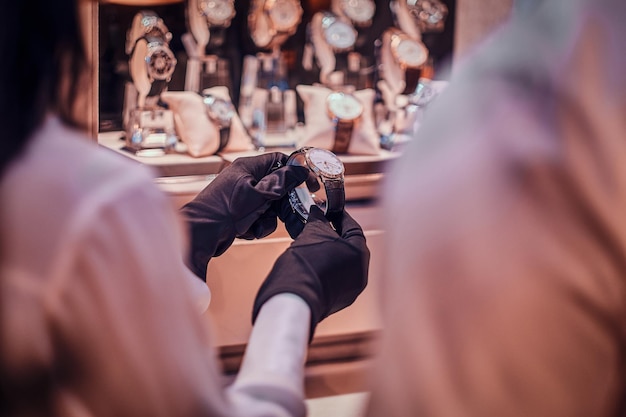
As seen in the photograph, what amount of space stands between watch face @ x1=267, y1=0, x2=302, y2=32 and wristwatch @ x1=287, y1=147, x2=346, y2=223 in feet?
5.71

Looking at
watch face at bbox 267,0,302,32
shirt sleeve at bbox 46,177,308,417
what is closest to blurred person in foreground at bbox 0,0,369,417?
shirt sleeve at bbox 46,177,308,417

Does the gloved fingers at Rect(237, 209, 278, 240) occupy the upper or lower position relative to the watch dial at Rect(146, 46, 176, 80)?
lower

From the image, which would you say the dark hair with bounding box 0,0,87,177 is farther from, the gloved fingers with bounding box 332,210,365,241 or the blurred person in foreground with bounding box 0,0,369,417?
the gloved fingers with bounding box 332,210,365,241

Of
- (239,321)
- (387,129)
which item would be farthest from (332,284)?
(387,129)

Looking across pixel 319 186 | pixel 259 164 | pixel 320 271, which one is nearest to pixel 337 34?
pixel 259 164

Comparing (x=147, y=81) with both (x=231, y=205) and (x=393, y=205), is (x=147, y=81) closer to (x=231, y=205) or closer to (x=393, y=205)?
(x=231, y=205)

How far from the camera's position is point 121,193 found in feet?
1.84

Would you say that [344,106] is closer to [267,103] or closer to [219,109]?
[267,103]

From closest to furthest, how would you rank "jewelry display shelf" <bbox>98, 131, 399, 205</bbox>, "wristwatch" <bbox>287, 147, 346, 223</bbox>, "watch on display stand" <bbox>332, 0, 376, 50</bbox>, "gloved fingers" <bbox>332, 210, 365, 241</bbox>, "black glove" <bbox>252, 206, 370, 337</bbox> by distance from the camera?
"black glove" <bbox>252, 206, 370, 337</bbox> → "gloved fingers" <bbox>332, 210, 365, 241</bbox> → "wristwatch" <bbox>287, 147, 346, 223</bbox> → "jewelry display shelf" <bbox>98, 131, 399, 205</bbox> → "watch on display stand" <bbox>332, 0, 376, 50</bbox>

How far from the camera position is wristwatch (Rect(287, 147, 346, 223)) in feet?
3.60

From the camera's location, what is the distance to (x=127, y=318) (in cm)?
56

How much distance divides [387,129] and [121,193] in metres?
2.26

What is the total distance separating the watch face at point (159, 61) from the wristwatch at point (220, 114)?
14 cm

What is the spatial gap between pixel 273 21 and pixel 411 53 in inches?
19.8
